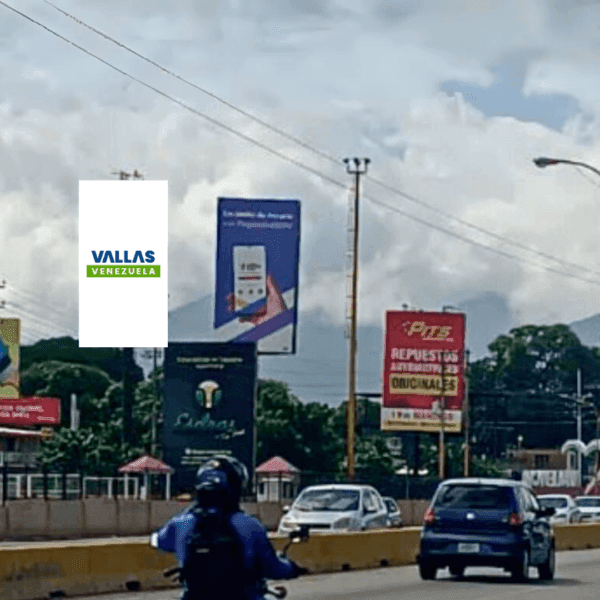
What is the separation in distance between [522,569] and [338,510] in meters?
11.8

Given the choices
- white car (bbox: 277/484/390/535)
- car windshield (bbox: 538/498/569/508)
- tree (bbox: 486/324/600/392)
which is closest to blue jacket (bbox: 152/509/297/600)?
white car (bbox: 277/484/390/535)

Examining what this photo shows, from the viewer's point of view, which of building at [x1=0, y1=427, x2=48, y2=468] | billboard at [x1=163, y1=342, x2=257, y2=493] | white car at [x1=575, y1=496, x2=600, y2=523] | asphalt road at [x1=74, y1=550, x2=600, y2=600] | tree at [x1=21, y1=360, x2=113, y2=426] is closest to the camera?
asphalt road at [x1=74, y1=550, x2=600, y2=600]

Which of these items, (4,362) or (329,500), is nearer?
(329,500)

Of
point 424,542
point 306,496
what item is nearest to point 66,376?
point 306,496

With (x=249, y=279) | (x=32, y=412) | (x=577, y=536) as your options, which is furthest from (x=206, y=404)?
(x=577, y=536)

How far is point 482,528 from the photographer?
97.7 feet

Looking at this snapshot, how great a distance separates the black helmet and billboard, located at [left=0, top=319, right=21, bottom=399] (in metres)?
89.6

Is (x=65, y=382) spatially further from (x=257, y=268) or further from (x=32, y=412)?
(x=257, y=268)

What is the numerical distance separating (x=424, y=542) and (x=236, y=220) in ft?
152

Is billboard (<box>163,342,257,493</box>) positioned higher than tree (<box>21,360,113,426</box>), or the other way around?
tree (<box>21,360,113,426</box>)

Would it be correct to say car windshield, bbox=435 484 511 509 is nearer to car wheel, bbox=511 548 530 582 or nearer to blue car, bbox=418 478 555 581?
blue car, bbox=418 478 555 581

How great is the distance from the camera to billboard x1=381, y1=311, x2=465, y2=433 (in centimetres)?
9000

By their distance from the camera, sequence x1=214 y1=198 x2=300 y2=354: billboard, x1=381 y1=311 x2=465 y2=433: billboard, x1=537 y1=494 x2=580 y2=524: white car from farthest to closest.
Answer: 1. x1=381 y1=311 x2=465 y2=433: billboard
2. x1=214 y1=198 x2=300 y2=354: billboard
3. x1=537 y1=494 x2=580 y2=524: white car

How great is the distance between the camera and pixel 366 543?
34.2 meters
